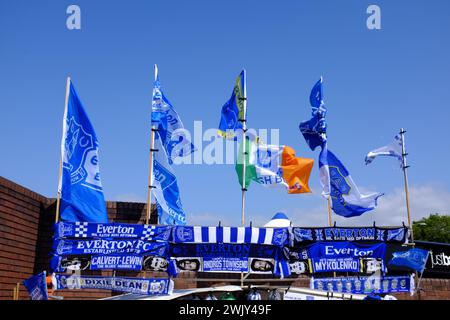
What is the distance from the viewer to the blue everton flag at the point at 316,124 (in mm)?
19969

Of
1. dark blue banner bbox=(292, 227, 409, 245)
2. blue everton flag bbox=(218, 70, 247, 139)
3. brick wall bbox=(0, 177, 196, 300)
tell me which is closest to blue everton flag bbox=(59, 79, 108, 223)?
brick wall bbox=(0, 177, 196, 300)

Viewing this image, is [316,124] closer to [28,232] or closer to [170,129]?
[170,129]

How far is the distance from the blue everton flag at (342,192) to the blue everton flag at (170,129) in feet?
16.7

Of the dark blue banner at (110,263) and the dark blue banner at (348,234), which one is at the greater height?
the dark blue banner at (348,234)

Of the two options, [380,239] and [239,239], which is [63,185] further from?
[380,239]

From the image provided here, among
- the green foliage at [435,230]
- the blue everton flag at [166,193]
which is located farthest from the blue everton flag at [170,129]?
the green foliage at [435,230]

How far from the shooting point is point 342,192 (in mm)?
19328

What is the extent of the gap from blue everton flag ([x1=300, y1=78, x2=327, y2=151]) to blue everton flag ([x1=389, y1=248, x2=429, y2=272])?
17.2 feet

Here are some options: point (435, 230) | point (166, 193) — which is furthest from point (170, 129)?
point (435, 230)

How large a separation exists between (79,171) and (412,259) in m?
11.6

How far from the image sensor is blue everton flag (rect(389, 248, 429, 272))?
16.6 m

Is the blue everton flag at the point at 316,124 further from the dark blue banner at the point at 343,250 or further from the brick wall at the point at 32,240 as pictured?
the brick wall at the point at 32,240
